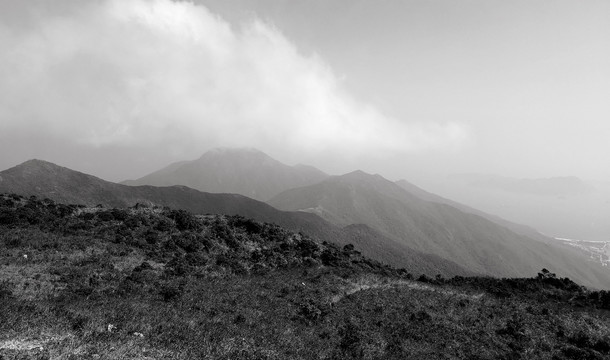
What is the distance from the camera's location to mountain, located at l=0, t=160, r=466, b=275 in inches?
5084

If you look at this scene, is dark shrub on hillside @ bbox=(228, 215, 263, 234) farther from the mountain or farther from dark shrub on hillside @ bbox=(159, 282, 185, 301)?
the mountain

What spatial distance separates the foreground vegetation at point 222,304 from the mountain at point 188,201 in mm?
105628

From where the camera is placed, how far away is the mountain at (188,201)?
5084 inches

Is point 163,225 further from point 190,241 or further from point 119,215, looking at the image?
point 190,241

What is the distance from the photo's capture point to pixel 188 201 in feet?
565

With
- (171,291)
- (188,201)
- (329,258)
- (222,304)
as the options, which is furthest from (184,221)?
(188,201)

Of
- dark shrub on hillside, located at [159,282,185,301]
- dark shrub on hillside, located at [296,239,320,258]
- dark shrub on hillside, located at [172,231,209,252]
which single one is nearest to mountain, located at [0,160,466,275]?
dark shrub on hillside, located at [296,239,320,258]

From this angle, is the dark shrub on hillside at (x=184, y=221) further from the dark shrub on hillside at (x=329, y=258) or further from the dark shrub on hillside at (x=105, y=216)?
the dark shrub on hillside at (x=329, y=258)

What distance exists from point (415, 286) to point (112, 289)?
31232 millimetres

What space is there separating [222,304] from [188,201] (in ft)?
524

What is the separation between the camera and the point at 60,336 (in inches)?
432

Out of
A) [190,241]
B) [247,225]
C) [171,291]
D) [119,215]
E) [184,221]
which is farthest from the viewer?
[247,225]

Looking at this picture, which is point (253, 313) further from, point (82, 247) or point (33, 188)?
point (33, 188)

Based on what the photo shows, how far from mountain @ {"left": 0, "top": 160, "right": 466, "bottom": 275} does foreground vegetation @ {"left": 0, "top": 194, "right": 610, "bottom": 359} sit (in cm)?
10563
